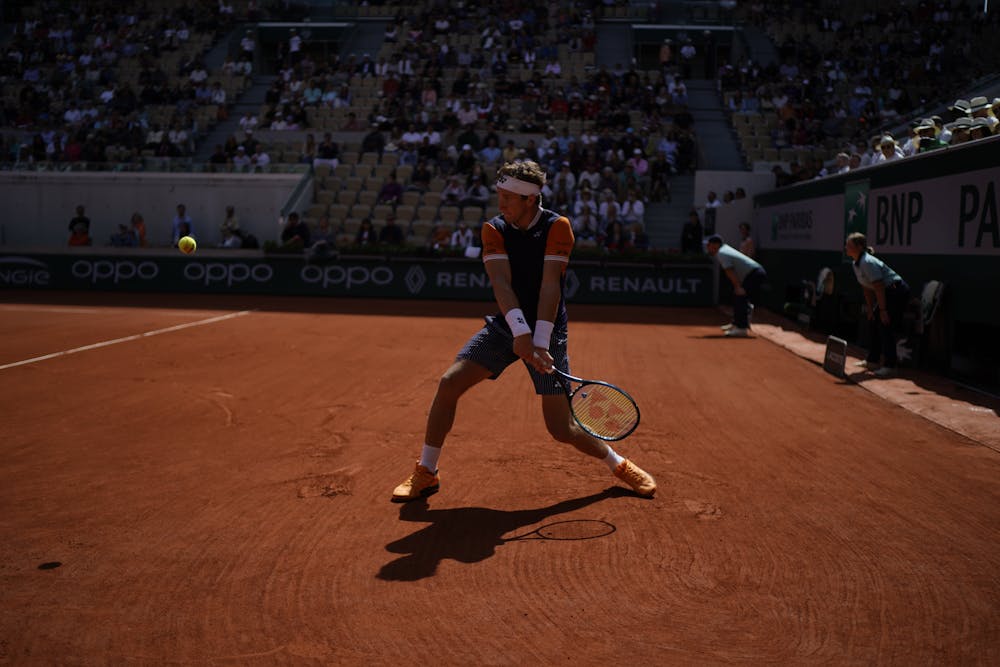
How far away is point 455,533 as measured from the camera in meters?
4.89

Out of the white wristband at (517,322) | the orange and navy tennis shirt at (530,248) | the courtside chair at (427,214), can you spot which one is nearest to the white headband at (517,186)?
the orange and navy tennis shirt at (530,248)

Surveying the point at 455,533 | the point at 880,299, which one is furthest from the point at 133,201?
the point at 455,533

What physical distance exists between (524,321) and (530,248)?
49 centimetres

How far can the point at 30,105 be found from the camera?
99.1 ft

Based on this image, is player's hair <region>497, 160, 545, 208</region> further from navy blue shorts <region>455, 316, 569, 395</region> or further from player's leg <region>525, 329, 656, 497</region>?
player's leg <region>525, 329, 656, 497</region>

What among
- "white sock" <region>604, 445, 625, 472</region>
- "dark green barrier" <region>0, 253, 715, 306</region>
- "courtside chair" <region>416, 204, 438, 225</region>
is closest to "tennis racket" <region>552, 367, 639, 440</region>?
"white sock" <region>604, 445, 625, 472</region>

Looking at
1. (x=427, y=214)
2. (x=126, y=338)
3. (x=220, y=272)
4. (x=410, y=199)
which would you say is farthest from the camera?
(x=410, y=199)

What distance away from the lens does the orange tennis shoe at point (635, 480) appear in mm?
5551

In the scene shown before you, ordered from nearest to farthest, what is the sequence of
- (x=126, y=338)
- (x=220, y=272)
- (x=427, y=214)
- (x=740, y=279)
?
(x=126, y=338)
(x=740, y=279)
(x=220, y=272)
(x=427, y=214)

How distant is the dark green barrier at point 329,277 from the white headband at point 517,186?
52.6 feet

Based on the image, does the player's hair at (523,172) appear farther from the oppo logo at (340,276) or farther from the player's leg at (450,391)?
the oppo logo at (340,276)

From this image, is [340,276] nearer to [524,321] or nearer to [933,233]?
[933,233]

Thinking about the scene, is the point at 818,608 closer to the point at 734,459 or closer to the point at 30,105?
the point at 734,459

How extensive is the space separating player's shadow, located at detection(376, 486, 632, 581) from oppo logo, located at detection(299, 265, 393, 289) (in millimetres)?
16794
